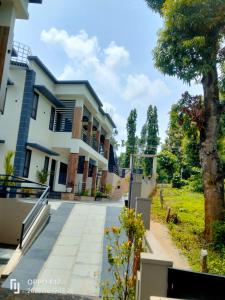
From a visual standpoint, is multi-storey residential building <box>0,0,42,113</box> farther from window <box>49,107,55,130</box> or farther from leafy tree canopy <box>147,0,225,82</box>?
window <box>49,107,55,130</box>

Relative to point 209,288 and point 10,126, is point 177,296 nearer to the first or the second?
point 209,288

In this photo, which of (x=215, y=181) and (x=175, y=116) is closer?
(x=215, y=181)

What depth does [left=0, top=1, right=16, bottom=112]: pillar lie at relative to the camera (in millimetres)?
7051

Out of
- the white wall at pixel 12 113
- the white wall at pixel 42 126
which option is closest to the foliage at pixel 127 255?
the white wall at pixel 12 113

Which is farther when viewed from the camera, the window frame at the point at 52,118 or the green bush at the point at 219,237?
the window frame at the point at 52,118

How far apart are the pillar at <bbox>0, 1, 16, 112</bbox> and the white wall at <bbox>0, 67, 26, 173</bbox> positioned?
897 centimetres

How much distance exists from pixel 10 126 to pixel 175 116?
9.52m

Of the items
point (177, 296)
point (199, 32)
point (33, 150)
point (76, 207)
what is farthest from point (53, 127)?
point (177, 296)

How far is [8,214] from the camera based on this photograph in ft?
37.3

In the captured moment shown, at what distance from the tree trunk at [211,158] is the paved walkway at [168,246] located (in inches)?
51.3

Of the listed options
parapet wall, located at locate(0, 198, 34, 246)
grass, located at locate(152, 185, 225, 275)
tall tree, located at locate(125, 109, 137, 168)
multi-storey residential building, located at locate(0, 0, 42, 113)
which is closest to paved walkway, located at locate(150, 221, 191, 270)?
grass, located at locate(152, 185, 225, 275)

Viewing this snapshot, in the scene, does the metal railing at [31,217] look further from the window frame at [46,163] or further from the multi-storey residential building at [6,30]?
the window frame at [46,163]

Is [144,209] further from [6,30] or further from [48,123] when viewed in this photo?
[48,123]

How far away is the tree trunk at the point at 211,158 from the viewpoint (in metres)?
9.85
